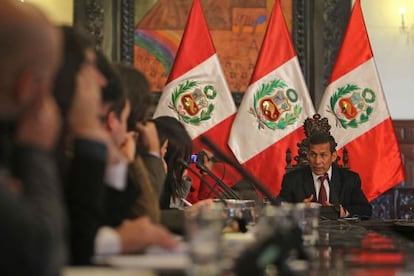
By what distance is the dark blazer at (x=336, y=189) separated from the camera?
540 cm

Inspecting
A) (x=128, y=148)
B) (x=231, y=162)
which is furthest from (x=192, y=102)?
(x=231, y=162)

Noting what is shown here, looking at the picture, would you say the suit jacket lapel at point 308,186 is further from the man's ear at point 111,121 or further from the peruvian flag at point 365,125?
the man's ear at point 111,121

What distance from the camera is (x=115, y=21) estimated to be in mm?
7023

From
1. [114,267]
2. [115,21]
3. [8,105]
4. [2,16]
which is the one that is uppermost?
[115,21]

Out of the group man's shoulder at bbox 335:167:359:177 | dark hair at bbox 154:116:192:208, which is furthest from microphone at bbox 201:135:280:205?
man's shoulder at bbox 335:167:359:177

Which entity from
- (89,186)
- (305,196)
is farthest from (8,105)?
(305,196)

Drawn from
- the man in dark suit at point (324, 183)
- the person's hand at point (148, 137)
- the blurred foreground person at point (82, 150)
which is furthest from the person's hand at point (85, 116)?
the man in dark suit at point (324, 183)

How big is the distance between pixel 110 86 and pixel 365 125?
4.60 meters

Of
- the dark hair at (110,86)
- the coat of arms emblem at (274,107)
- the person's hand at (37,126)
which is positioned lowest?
the person's hand at (37,126)

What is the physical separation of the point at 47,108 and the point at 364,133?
532 cm

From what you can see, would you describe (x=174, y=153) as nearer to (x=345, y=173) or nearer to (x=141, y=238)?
(x=345, y=173)

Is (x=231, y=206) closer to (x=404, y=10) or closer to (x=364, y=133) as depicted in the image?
(x=364, y=133)

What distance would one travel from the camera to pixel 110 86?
2.18 meters

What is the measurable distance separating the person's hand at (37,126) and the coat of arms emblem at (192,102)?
499cm
